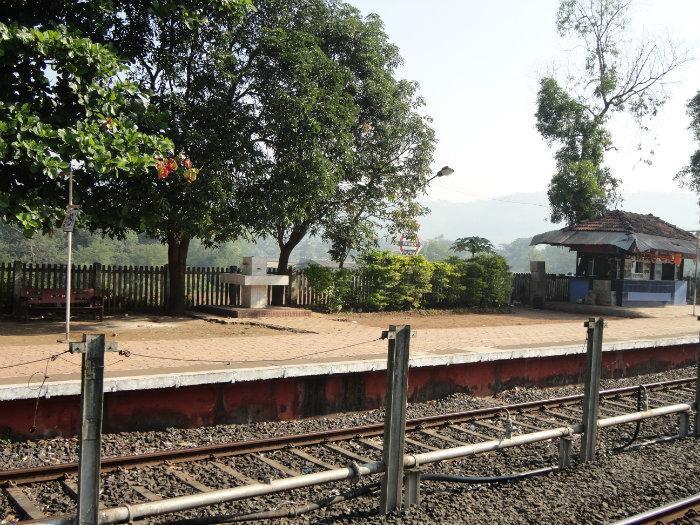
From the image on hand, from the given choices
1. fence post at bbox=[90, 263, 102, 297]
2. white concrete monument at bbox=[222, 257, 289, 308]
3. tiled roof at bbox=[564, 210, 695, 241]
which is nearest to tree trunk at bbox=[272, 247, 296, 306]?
white concrete monument at bbox=[222, 257, 289, 308]

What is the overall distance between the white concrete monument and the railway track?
9.87 m

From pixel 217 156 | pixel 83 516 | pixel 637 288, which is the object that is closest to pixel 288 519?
pixel 83 516

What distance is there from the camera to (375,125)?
840 inches

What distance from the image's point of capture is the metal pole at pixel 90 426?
438 cm

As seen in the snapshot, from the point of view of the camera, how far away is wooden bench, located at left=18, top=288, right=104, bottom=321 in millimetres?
15680

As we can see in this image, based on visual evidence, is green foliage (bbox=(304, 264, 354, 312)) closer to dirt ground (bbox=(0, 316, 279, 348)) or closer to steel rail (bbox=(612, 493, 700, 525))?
dirt ground (bbox=(0, 316, 279, 348))

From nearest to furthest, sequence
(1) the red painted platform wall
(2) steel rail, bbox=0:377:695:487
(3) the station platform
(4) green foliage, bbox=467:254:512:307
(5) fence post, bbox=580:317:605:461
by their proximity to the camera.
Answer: (2) steel rail, bbox=0:377:695:487 < (5) fence post, bbox=580:317:605:461 < (1) the red painted platform wall < (3) the station platform < (4) green foliage, bbox=467:254:512:307

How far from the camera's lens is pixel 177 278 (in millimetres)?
18531

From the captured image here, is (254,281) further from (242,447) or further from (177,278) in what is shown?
(242,447)

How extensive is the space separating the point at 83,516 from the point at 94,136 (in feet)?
29.4

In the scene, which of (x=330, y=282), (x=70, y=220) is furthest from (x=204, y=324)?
(x=330, y=282)

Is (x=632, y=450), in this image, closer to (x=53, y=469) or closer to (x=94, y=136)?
(x=53, y=469)

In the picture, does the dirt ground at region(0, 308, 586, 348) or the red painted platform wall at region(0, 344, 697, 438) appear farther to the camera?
the dirt ground at region(0, 308, 586, 348)

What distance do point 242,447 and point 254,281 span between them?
1133cm
